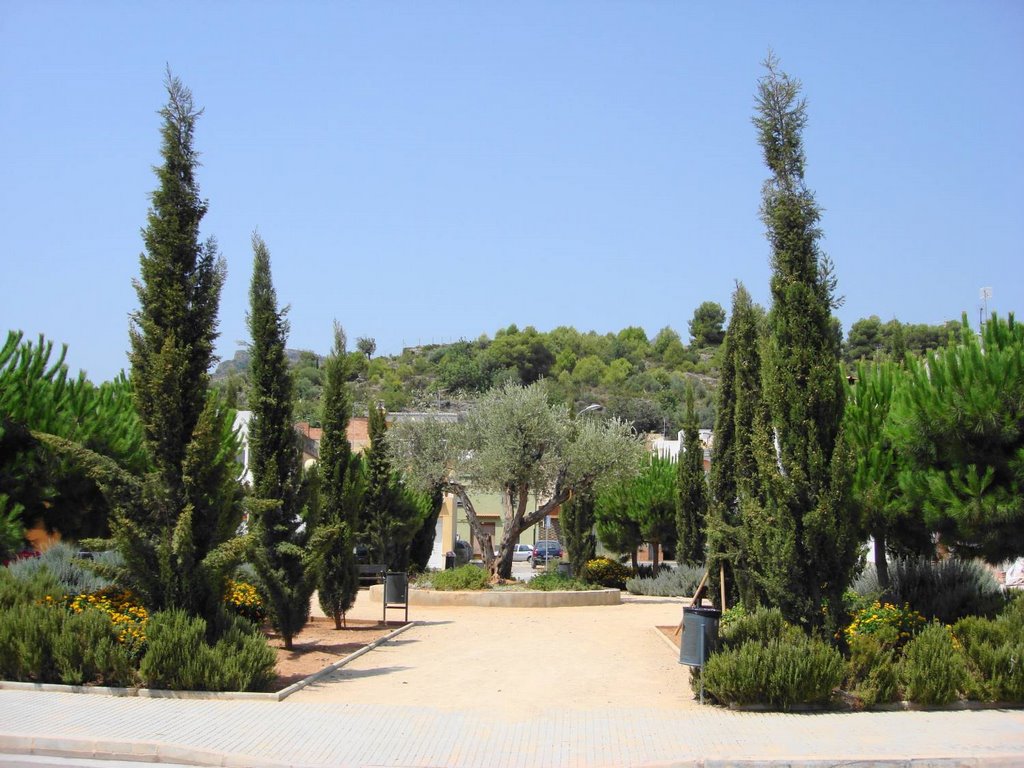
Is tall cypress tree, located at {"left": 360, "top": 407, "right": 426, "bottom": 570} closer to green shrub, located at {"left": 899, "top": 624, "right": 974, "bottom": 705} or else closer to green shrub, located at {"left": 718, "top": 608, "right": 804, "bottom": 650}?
green shrub, located at {"left": 718, "top": 608, "right": 804, "bottom": 650}

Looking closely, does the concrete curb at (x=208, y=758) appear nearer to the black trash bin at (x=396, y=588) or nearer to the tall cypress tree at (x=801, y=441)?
the tall cypress tree at (x=801, y=441)

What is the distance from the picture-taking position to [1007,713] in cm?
1090

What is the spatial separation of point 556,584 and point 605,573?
4621 millimetres

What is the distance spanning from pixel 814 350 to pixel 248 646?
812cm

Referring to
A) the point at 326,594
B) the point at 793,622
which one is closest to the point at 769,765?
the point at 793,622

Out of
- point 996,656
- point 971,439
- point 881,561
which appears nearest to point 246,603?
point 881,561

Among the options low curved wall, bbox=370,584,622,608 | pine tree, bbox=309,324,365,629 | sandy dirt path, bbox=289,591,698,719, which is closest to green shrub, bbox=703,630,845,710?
sandy dirt path, bbox=289,591,698,719

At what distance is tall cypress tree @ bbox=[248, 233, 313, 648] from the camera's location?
48.8 feet

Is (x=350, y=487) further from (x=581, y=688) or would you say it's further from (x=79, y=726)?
(x=79, y=726)

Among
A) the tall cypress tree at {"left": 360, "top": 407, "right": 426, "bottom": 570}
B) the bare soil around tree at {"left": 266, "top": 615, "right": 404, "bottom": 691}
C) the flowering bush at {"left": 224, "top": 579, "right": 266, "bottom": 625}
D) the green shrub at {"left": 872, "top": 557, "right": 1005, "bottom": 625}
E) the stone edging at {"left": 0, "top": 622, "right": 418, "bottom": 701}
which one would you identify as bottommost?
the bare soil around tree at {"left": 266, "top": 615, "right": 404, "bottom": 691}

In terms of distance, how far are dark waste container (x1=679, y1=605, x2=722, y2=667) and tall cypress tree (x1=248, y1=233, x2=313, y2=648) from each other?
6.28 m

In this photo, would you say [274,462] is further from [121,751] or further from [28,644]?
[121,751]

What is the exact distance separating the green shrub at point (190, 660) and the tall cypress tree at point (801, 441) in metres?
6.58

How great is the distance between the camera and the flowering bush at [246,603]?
15.5 meters
